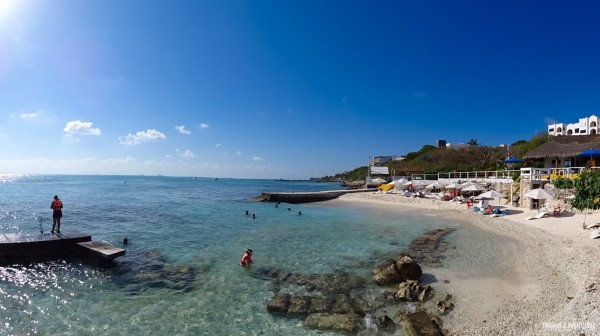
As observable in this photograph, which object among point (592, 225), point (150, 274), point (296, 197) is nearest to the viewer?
point (150, 274)

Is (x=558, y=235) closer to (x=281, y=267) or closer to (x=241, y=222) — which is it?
(x=281, y=267)

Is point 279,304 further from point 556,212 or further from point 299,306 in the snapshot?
point 556,212

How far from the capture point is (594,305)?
24.5 feet

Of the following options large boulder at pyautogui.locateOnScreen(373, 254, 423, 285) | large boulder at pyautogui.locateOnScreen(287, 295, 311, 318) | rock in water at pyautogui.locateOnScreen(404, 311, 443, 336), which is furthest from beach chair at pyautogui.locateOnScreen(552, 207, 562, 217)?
large boulder at pyautogui.locateOnScreen(287, 295, 311, 318)

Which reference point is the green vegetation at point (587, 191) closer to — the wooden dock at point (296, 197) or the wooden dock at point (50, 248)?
the wooden dock at point (50, 248)

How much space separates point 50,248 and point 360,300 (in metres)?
14.5

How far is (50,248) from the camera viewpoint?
1420 cm

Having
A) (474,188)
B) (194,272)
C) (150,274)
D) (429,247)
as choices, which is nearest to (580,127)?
(474,188)

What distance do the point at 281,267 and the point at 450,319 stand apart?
6866mm

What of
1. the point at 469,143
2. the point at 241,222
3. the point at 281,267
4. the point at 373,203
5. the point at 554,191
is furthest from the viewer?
the point at 469,143

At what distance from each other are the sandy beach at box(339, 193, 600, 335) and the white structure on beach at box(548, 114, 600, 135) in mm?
88922

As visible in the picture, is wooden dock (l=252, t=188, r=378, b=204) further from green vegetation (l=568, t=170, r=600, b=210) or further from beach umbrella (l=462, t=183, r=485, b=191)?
green vegetation (l=568, t=170, r=600, b=210)

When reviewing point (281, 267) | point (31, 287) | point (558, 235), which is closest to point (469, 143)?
point (558, 235)

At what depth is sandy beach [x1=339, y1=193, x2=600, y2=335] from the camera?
24.2ft
